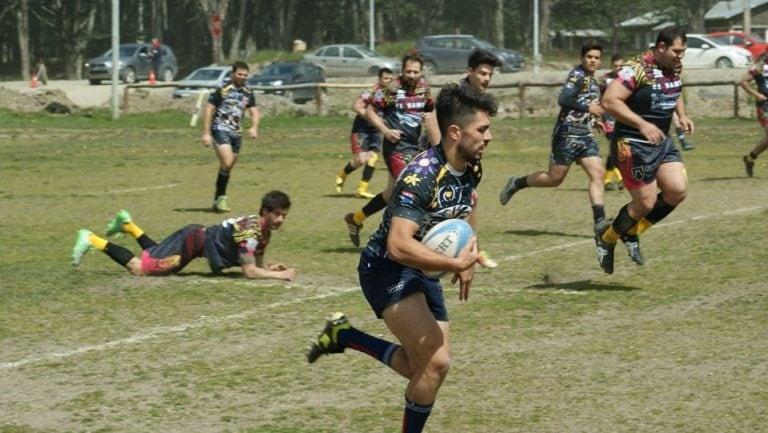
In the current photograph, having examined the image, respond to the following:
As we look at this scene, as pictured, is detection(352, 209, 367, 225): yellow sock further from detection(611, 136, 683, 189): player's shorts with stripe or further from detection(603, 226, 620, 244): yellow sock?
detection(611, 136, 683, 189): player's shorts with stripe

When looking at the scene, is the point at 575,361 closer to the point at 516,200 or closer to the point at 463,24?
the point at 516,200

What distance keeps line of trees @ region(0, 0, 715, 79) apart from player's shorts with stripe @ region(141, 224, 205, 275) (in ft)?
205

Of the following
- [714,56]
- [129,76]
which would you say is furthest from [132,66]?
[714,56]

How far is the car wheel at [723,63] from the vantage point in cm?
5547

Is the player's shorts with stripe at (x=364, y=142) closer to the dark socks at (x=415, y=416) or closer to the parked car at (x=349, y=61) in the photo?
the dark socks at (x=415, y=416)

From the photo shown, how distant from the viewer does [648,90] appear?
11.1 m

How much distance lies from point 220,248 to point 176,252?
0.43 metres

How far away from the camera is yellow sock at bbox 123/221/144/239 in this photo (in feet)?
40.2

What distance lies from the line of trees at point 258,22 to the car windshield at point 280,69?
78.0 feet

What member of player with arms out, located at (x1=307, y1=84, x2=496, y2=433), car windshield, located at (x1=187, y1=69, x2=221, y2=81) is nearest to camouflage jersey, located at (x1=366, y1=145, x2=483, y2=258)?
player with arms out, located at (x1=307, y1=84, x2=496, y2=433)

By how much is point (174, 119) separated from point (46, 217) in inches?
824

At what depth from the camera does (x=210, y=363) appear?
8609 mm

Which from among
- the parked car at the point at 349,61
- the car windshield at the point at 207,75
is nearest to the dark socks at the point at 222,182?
the car windshield at the point at 207,75

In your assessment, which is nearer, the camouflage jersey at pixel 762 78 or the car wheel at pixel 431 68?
the camouflage jersey at pixel 762 78
